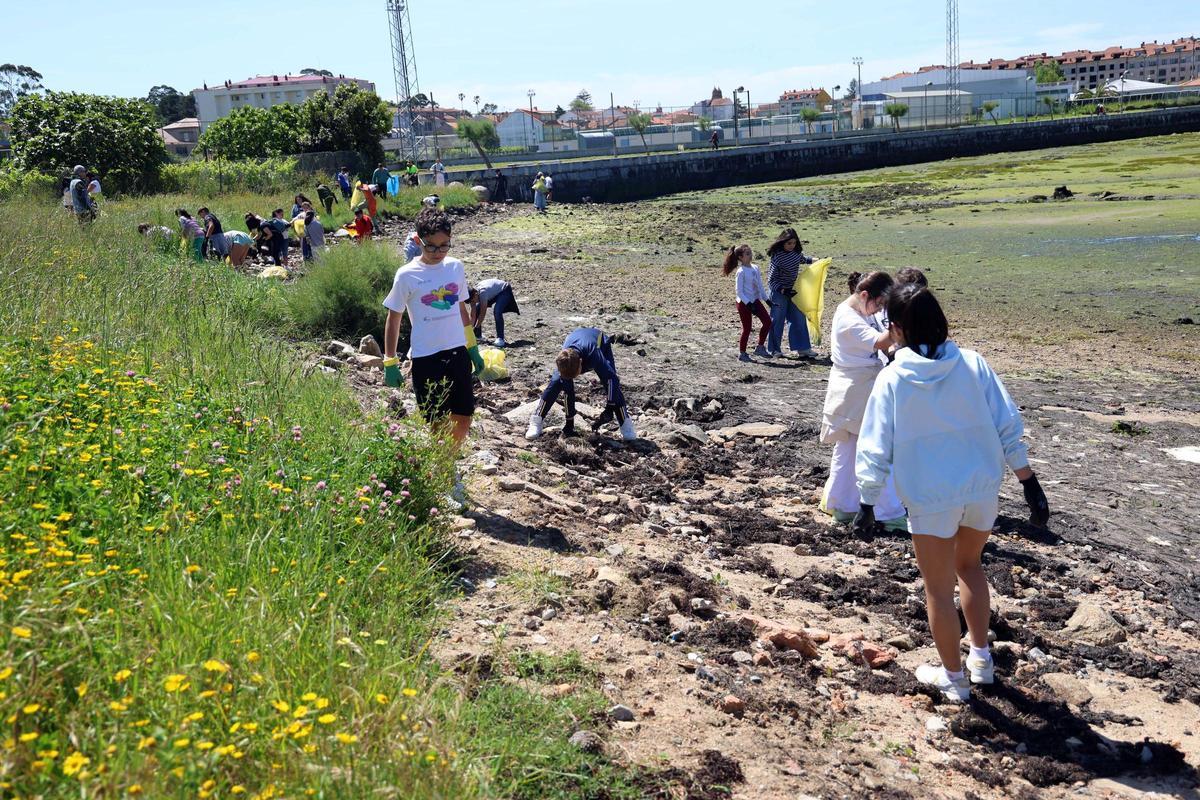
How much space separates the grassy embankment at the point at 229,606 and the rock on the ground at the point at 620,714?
0.07m

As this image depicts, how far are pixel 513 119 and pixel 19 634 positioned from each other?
124m

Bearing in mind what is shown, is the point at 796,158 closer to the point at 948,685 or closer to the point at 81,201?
the point at 81,201

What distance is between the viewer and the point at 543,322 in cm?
1568

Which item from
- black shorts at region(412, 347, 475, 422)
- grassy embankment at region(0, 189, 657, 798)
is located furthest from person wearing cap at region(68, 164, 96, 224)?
black shorts at region(412, 347, 475, 422)

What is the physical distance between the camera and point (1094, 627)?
216 inches

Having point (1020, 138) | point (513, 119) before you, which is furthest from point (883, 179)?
point (513, 119)

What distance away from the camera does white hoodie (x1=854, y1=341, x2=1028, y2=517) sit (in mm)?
4297

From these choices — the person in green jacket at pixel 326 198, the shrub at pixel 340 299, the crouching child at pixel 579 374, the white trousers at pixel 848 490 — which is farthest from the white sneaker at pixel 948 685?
the person in green jacket at pixel 326 198

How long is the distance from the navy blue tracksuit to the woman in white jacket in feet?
6.92

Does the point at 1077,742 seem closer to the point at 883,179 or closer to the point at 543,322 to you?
the point at 543,322

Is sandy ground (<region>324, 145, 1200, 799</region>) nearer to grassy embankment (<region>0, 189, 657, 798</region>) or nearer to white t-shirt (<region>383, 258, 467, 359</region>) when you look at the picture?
grassy embankment (<region>0, 189, 657, 798</region>)

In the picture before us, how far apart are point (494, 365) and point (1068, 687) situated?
25.4 feet

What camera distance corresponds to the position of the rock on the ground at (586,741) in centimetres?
354

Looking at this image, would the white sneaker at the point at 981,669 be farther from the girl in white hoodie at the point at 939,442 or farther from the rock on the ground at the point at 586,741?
the rock on the ground at the point at 586,741
